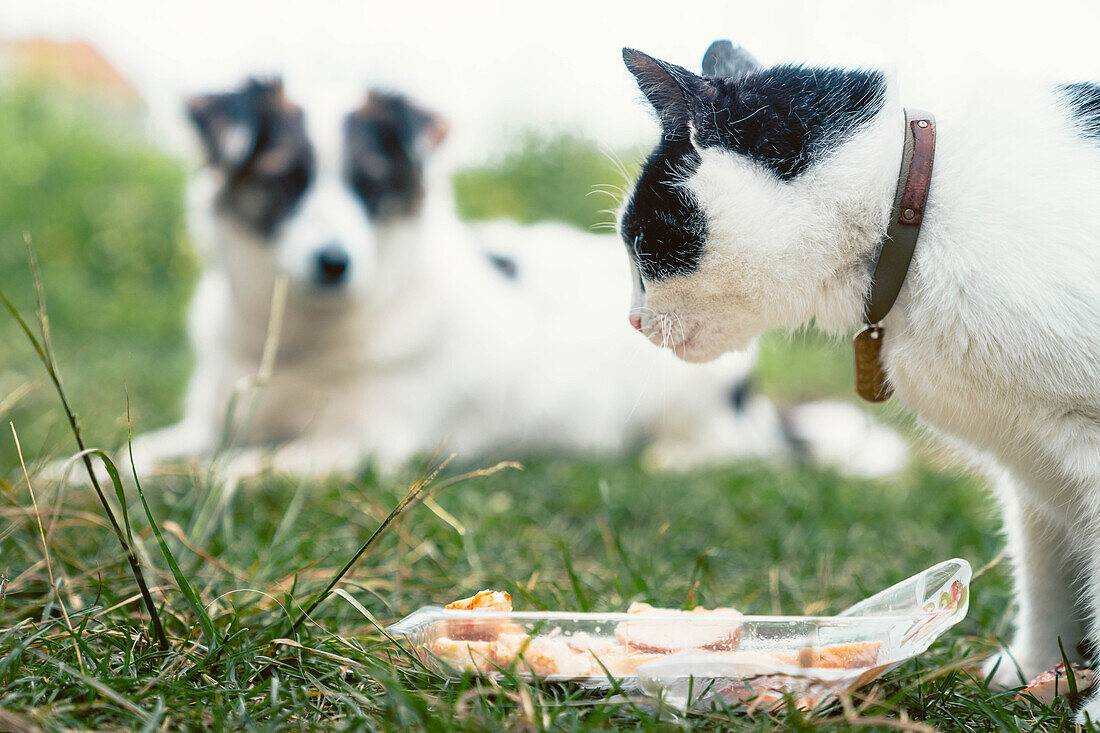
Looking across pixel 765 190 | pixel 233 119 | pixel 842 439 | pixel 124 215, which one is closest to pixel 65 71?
pixel 124 215

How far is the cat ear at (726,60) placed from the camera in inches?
59.4

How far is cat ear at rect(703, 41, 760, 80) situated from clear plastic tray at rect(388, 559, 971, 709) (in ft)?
2.88

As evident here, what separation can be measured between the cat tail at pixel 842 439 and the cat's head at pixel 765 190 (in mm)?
1786

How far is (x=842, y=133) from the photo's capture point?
1.28 m

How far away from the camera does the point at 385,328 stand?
298 centimetres

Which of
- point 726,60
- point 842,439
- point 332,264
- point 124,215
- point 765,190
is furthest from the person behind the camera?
point 124,215

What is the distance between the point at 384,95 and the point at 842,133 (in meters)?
2.00

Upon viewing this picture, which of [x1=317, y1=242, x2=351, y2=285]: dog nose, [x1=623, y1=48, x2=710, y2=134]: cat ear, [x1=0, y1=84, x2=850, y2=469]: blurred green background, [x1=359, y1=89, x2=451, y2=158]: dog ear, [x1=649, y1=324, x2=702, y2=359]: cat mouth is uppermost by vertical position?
[x1=623, y1=48, x2=710, y2=134]: cat ear

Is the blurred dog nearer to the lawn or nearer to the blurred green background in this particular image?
the lawn

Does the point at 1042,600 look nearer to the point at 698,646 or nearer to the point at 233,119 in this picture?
the point at 698,646

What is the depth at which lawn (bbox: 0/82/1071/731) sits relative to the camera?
1.00 m

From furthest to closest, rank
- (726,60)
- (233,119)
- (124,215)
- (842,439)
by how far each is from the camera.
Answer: (124,215), (842,439), (233,119), (726,60)

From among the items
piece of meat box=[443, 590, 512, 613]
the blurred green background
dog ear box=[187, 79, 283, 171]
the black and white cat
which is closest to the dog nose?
dog ear box=[187, 79, 283, 171]

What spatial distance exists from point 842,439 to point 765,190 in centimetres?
257
